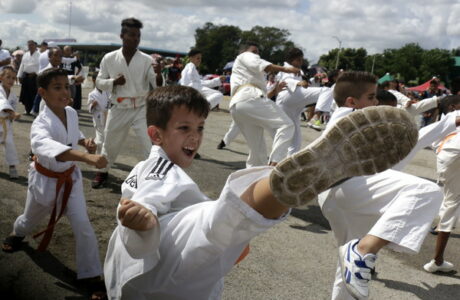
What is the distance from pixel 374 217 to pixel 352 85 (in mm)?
1248

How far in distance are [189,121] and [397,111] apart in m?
0.98

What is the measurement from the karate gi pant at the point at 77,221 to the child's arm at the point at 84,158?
0.45 m

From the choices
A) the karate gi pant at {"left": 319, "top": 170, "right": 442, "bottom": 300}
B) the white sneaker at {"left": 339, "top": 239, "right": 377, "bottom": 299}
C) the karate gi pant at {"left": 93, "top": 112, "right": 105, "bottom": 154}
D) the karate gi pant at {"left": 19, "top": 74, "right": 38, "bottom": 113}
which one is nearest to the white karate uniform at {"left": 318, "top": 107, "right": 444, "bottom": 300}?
the karate gi pant at {"left": 319, "top": 170, "right": 442, "bottom": 300}

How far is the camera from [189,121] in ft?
7.25

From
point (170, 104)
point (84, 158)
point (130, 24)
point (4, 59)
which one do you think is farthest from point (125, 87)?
point (4, 59)

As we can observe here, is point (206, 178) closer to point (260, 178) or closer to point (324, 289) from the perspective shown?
point (324, 289)

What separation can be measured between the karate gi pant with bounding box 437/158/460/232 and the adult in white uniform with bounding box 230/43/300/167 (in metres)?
2.23

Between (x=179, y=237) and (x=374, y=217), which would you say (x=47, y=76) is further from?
(x=374, y=217)

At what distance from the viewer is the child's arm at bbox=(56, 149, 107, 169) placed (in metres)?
2.69

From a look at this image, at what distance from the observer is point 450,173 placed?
4.36 m

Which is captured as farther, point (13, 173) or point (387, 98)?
point (13, 173)

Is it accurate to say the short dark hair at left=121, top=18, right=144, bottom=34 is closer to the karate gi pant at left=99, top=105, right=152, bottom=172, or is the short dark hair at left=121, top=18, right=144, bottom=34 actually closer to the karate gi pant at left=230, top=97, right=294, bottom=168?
the karate gi pant at left=99, top=105, right=152, bottom=172

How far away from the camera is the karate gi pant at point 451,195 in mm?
4172

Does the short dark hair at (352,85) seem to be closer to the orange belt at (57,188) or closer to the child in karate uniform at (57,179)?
the child in karate uniform at (57,179)
